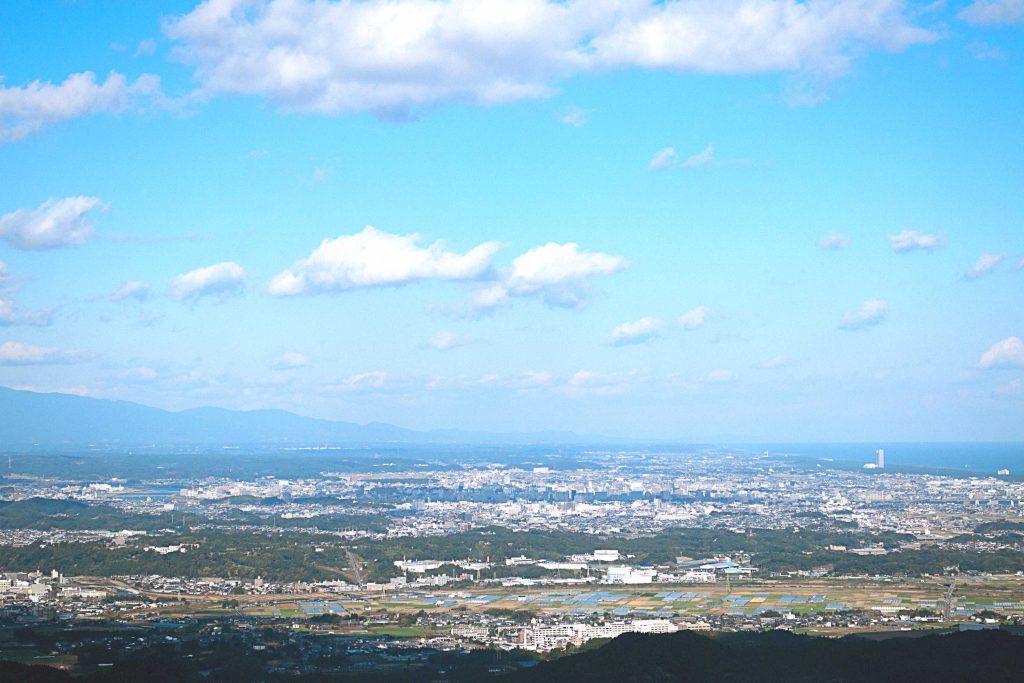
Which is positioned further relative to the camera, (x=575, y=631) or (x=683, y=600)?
(x=683, y=600)

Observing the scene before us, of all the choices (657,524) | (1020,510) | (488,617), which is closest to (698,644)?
(488,617)

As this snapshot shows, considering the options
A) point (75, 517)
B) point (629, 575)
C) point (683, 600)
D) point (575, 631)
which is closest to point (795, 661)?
point (575, 631)

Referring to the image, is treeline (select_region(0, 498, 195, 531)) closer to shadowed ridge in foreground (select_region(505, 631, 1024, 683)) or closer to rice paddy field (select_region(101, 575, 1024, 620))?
rice paddy field (select_region(101, 575, 1024, 620))

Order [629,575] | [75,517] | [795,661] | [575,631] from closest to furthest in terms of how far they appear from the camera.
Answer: [795,661], [575,631], [629,575], [75,517]

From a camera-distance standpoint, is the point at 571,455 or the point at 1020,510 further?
the point at 571,455

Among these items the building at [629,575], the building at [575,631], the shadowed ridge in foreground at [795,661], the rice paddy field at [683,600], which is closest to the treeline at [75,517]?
the rice paddy field at [683,600]

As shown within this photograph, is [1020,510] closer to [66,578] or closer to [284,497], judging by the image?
[284,497]

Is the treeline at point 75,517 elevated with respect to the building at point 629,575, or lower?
elevated

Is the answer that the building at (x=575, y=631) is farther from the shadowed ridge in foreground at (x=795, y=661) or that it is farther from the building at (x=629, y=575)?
the building at (x=629, y=575)

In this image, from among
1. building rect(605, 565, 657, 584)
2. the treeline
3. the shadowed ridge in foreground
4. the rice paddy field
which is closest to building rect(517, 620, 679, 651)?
the rice paddy field

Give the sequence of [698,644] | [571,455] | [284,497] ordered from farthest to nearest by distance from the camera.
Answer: [571,455]
[284,497]
[698,644]

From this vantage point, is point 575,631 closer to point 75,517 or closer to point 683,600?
point 683,600
